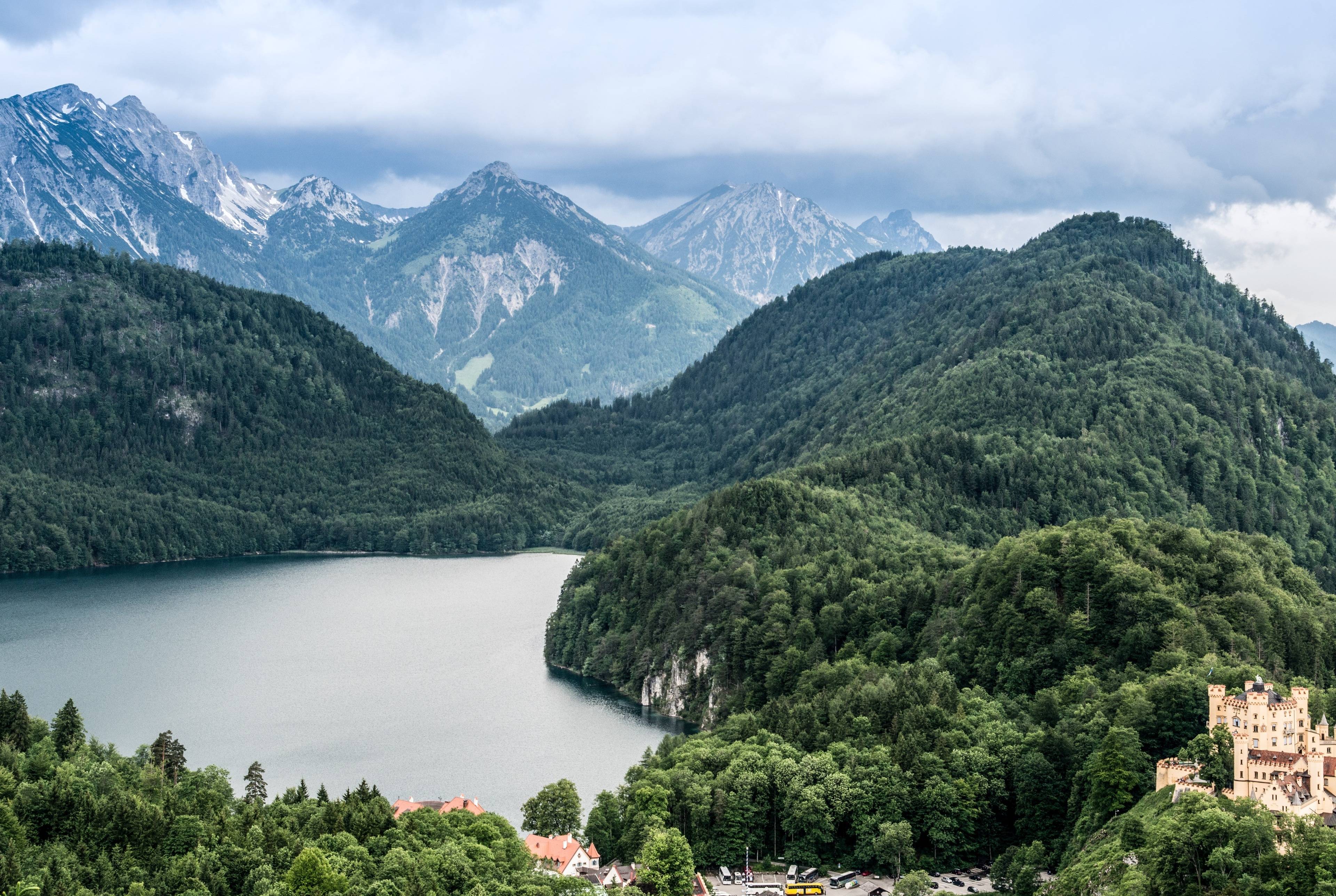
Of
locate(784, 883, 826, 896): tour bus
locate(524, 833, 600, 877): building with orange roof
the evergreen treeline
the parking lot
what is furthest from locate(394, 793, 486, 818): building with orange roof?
locate(784, 883, 826, 896): tour bus

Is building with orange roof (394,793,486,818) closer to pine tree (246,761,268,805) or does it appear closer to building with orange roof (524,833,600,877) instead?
building with orange roof (524,833,600,877)

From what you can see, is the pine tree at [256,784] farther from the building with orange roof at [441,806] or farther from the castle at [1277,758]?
the castle at [1277,758]

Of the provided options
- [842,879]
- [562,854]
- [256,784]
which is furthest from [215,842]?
[842,879]

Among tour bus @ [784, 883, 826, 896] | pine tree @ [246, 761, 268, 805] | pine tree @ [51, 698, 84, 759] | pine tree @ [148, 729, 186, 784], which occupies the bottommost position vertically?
tour bus @ [784, 883, 826, 896]

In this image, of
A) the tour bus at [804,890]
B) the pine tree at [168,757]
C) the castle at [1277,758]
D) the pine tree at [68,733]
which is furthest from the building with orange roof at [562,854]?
the castle at [1277,758]

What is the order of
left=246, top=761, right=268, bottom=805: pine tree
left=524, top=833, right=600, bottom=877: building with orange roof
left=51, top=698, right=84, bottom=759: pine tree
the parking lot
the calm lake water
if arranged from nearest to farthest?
1. the parking lot
2. left=524, top=833, right=600, bottom=877: building with orange roof
3. left=51, top=698, right=84, bottom=759: pine tree
4. left=246, top=761, right=268, bottom=805: pine tree
5. the calm lake water

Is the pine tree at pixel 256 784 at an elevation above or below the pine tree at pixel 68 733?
below

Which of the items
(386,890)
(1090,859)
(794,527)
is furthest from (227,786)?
(794,527)

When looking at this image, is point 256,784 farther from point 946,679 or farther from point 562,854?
point 946,679
